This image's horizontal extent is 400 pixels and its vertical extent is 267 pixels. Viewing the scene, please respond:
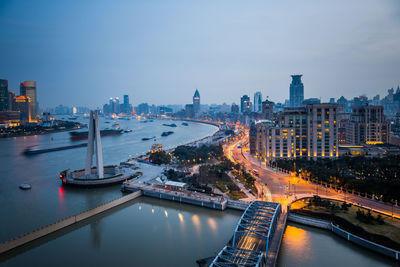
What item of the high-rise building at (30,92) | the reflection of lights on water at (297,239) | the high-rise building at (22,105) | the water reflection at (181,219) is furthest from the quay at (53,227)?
the high-rise building at (30,92)

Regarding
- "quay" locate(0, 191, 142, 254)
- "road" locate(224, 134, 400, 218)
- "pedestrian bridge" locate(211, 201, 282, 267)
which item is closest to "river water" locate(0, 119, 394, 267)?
"quay" locate(0, 191, 142, 254)

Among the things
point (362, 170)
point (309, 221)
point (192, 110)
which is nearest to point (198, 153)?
point (362, 170)

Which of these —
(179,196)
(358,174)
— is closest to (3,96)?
(179,196)

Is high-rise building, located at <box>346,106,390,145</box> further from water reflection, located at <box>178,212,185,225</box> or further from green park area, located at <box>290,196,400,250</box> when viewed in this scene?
water reflection, located at <box>178,212,185,225</box>

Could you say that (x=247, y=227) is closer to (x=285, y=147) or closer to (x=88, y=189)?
(x=88, y=189)

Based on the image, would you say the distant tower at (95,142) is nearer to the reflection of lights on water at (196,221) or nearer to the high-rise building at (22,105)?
the reflection of lights on water at (196,221)

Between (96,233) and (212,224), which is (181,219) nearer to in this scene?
(212,224)
